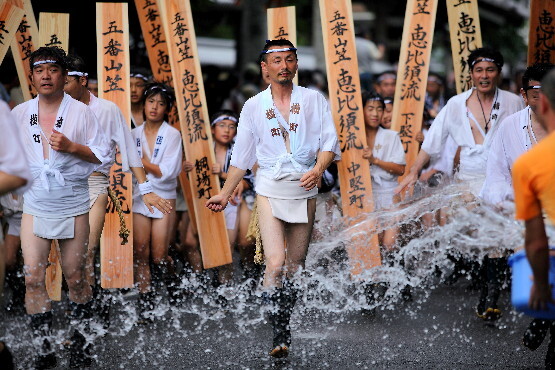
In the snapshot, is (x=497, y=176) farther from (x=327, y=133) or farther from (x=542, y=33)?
(x=542, y=33)

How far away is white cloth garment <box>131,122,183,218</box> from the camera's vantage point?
9148 mm

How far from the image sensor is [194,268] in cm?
1012

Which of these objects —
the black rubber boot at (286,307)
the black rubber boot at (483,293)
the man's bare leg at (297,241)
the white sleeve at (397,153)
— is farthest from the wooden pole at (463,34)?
the black rubber boot at (286,307)

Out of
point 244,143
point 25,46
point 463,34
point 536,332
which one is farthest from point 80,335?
point 463,34

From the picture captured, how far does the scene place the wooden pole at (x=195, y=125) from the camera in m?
9.31

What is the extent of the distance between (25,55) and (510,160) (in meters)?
5.00

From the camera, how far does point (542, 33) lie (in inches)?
384

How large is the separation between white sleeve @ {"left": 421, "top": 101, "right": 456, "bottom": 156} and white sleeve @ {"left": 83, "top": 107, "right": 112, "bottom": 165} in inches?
133

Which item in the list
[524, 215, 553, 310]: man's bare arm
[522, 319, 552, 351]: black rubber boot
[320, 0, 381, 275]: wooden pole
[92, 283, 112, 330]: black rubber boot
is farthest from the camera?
[320, 0, 381, 275]: wooden pole

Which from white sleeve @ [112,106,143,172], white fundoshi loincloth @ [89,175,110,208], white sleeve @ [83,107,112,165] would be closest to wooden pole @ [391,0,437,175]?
white sleeve @ [112,106,143,172]

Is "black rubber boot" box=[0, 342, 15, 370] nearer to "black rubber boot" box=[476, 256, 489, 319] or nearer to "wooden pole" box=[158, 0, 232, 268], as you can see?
"wooden pole" box=[158, 0, 232, 268]

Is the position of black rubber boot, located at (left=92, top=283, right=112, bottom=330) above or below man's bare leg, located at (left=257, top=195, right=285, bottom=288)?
below

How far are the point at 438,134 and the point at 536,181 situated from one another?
4.76 m

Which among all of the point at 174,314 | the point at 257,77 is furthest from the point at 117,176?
the point at 257,77
